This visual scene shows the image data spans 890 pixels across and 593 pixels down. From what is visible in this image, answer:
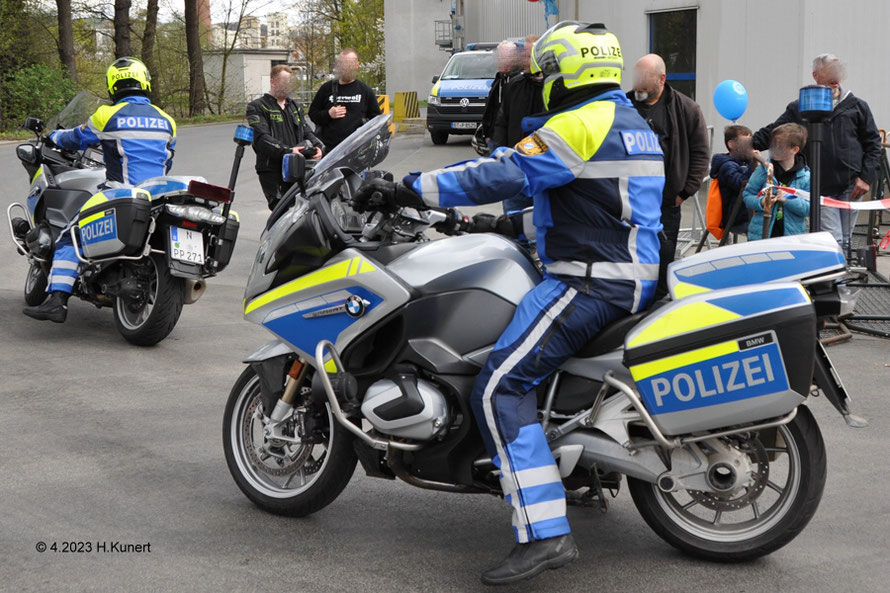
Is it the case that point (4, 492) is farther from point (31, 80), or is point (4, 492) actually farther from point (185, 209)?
point (31, 80)

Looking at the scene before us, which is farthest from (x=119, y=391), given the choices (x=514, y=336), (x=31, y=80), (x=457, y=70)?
(x=31, y=80)

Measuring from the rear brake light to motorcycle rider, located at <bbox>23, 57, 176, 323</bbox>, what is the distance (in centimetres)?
65

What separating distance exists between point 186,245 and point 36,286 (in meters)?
1.62

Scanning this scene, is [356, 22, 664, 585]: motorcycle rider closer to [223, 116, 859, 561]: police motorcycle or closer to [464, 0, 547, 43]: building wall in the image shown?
[223, 116, 859, 561]: police motorcycle

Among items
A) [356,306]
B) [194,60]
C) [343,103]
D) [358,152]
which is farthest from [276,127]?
[194,60]

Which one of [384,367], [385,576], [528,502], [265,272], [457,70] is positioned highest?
[457,70]

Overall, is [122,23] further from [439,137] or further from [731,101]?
[731,101]

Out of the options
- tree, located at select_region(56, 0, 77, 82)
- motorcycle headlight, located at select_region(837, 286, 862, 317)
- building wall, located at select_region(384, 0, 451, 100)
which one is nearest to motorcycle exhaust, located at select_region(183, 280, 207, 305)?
motorcycle headlight, located at select_region(837, 286, 862, 317)

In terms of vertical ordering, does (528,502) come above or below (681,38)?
below

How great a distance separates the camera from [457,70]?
2361 cm

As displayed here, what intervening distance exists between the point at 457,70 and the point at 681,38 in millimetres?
8195

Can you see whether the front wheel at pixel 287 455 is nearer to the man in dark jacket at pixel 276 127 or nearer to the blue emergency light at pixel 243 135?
the blue emergency light at pixel 243 135

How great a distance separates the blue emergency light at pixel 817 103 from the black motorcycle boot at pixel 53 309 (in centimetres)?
498

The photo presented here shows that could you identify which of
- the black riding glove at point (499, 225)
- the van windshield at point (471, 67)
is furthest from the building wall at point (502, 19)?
the black riding glove at point (499, 225)
